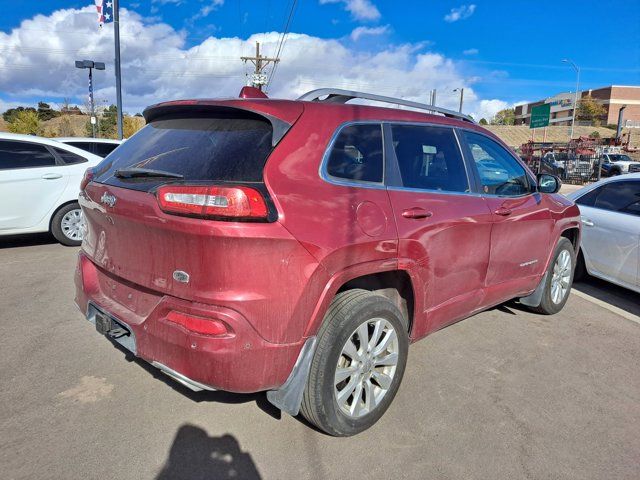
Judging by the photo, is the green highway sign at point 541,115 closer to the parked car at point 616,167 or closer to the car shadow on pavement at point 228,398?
the parked car at point 616,167

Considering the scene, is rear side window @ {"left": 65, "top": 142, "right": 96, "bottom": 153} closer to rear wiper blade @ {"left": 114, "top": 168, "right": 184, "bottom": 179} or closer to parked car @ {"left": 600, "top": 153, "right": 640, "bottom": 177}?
rear wiper blade @ {"left": 114, "top": 168, "right": 184, "bottom": 179}

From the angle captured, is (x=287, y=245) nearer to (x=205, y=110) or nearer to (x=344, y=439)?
(x=205, y=110)

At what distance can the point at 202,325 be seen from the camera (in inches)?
84.7

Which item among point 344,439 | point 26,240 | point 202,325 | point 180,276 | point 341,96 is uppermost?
point 341,96

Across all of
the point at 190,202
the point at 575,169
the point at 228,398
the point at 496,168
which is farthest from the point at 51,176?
the point at 575,169

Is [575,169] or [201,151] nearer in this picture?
[201,151]

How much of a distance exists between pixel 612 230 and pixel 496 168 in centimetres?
230

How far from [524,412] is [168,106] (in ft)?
9.54

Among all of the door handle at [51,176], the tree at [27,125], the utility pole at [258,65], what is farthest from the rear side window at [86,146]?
the tree at [27,125]

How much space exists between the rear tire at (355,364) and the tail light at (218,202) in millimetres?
737

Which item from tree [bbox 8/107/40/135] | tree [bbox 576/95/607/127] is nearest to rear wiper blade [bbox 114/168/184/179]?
tree [bbox 8/107/40/135]

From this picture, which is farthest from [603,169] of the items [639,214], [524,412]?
[524,412]

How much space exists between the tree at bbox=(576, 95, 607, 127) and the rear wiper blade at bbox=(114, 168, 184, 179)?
104087 mm

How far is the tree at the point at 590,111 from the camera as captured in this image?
294 ft
